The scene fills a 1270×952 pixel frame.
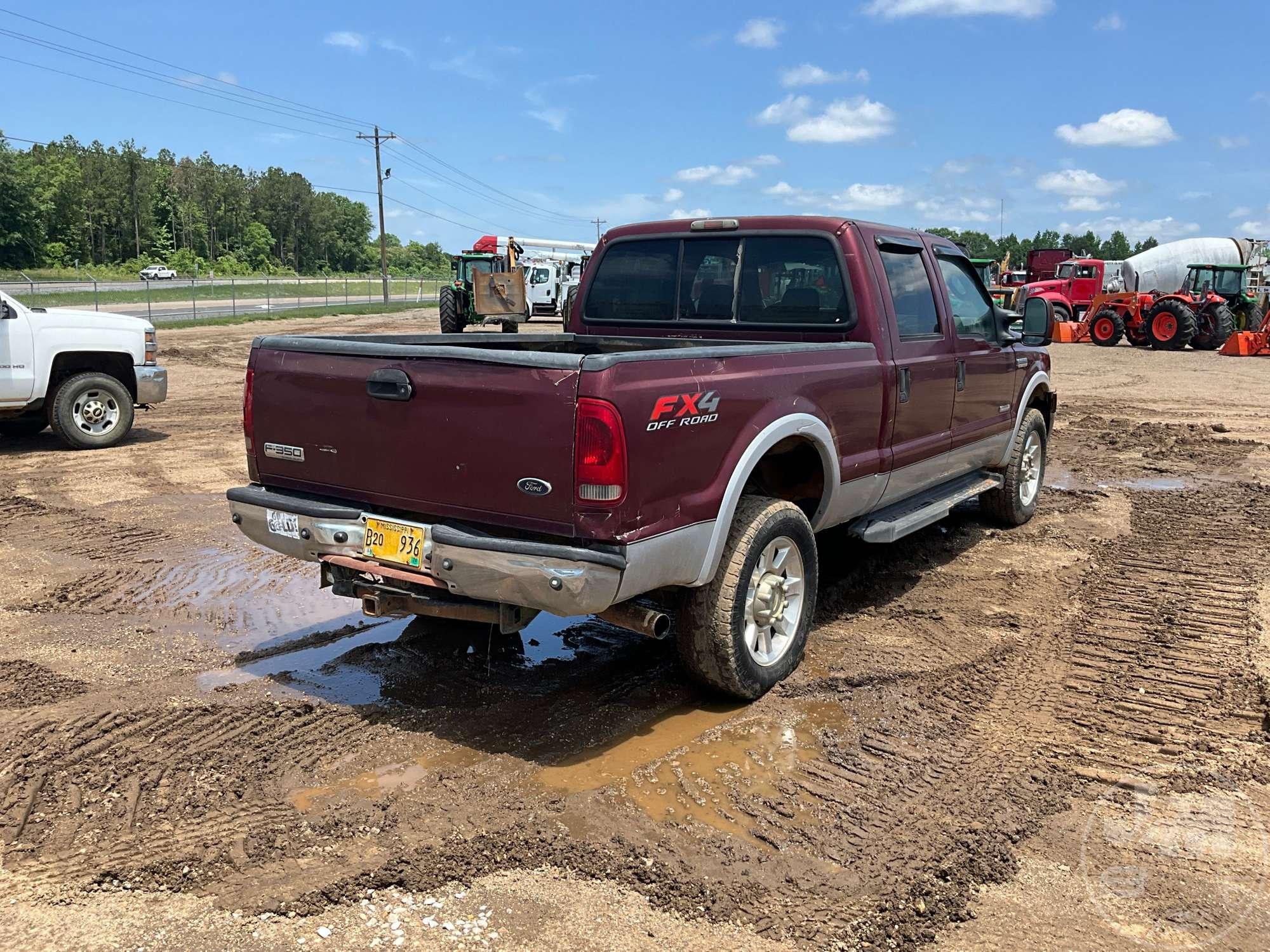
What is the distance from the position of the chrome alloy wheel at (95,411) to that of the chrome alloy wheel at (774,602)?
8999mm

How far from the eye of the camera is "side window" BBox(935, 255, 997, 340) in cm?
619

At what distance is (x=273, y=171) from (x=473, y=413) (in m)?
132

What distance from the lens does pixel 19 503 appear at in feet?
26.8

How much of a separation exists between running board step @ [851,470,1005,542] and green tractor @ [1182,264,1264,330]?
79.0ft

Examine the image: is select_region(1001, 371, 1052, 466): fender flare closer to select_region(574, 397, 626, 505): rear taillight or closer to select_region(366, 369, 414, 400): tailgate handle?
select_region(574, 397, 626, 505): rear taillight

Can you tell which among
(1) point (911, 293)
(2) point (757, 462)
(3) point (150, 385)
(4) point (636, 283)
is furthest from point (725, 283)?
(3) point (150, 385)

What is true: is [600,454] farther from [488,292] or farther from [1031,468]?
[488,292]

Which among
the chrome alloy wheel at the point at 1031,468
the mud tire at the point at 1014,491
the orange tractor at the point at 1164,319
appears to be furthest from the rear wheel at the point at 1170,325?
the mud tire at the point at 1014,491

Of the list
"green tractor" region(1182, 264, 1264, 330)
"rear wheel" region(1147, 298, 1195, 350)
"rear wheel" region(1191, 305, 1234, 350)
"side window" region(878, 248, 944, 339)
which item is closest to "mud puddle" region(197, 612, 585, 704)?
"side window" region(878, 248, 944, 339)

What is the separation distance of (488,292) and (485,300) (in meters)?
0.25

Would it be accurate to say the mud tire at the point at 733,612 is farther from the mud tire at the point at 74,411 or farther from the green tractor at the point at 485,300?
the green tractor at the point at 485,300

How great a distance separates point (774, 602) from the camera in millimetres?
4500

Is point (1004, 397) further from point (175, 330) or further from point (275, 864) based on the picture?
point (175, 330)

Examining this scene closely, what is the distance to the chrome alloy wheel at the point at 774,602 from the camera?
4.38 metres
